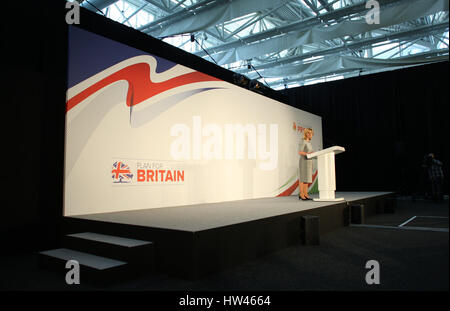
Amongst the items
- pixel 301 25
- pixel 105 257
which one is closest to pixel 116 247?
pixel 105 257

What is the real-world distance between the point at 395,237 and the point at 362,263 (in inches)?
44.7

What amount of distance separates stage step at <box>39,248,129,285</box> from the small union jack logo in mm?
1119

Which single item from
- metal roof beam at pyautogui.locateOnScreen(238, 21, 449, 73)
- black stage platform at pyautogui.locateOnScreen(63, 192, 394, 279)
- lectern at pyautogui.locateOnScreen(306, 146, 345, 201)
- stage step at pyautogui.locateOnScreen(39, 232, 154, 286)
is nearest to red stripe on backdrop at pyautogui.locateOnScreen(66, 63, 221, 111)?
black stage platform at pyautogui.locateOnScreen(63, 192, 394, 279)

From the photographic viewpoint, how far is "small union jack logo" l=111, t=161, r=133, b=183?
3.41m

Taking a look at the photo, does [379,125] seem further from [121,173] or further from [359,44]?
[121,173]

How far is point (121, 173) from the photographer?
347 centimetres

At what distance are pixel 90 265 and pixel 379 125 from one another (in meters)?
8.24

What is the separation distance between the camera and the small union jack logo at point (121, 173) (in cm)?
341

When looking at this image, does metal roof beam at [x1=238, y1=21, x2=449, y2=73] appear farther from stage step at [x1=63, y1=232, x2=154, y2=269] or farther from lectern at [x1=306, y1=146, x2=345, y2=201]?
stage step at [x1=63, y1=232, x2=154, y2=269]

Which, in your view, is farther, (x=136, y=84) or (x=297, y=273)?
(x=136, y=84)

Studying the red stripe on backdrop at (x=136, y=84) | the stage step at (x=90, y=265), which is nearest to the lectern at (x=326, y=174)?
the red stripe on backdrop at (x=136, y=84)

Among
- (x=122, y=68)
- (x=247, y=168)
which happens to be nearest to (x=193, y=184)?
(x=247, y=168)

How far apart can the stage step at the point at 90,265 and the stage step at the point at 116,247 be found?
0.14ft

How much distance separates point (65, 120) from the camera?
3.04m
